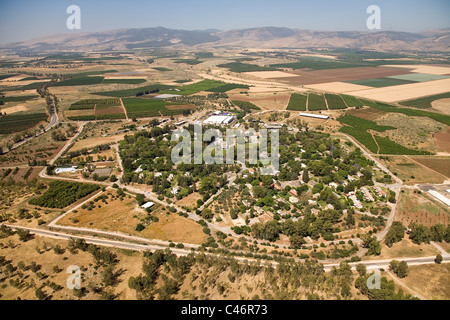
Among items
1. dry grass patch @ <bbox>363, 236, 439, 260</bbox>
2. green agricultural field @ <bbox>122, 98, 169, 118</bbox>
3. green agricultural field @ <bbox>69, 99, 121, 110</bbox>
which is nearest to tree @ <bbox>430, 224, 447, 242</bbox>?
dry grass patch @ <bbox>363, 236, 439, 260</bbox>

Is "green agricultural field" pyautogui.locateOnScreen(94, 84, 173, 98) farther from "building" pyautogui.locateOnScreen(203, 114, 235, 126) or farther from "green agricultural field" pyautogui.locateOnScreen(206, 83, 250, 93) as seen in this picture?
"building" pyautogui.locateOnScreen(203, 114, 235, 126)

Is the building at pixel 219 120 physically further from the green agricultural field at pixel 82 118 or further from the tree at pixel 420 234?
the tree at pixel 420 234

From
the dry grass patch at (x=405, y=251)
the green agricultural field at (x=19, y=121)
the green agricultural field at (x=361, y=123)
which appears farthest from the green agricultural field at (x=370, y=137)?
the green agricultural field at (x=19, y=121)

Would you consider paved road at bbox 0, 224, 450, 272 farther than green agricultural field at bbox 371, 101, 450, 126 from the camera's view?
No

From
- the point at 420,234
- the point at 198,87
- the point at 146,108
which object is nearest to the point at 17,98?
the point at 146,108

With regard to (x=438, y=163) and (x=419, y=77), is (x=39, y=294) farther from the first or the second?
(x=419, y=77)

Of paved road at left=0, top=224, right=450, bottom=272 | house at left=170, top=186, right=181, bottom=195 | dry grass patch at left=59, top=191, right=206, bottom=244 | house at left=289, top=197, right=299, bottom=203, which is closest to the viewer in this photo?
paved road at left=0, top=224, right=450, bottom=272

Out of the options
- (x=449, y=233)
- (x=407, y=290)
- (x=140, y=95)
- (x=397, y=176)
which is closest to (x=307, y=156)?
(x=397, y=176)

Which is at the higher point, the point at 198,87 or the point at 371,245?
the point at 198,87
